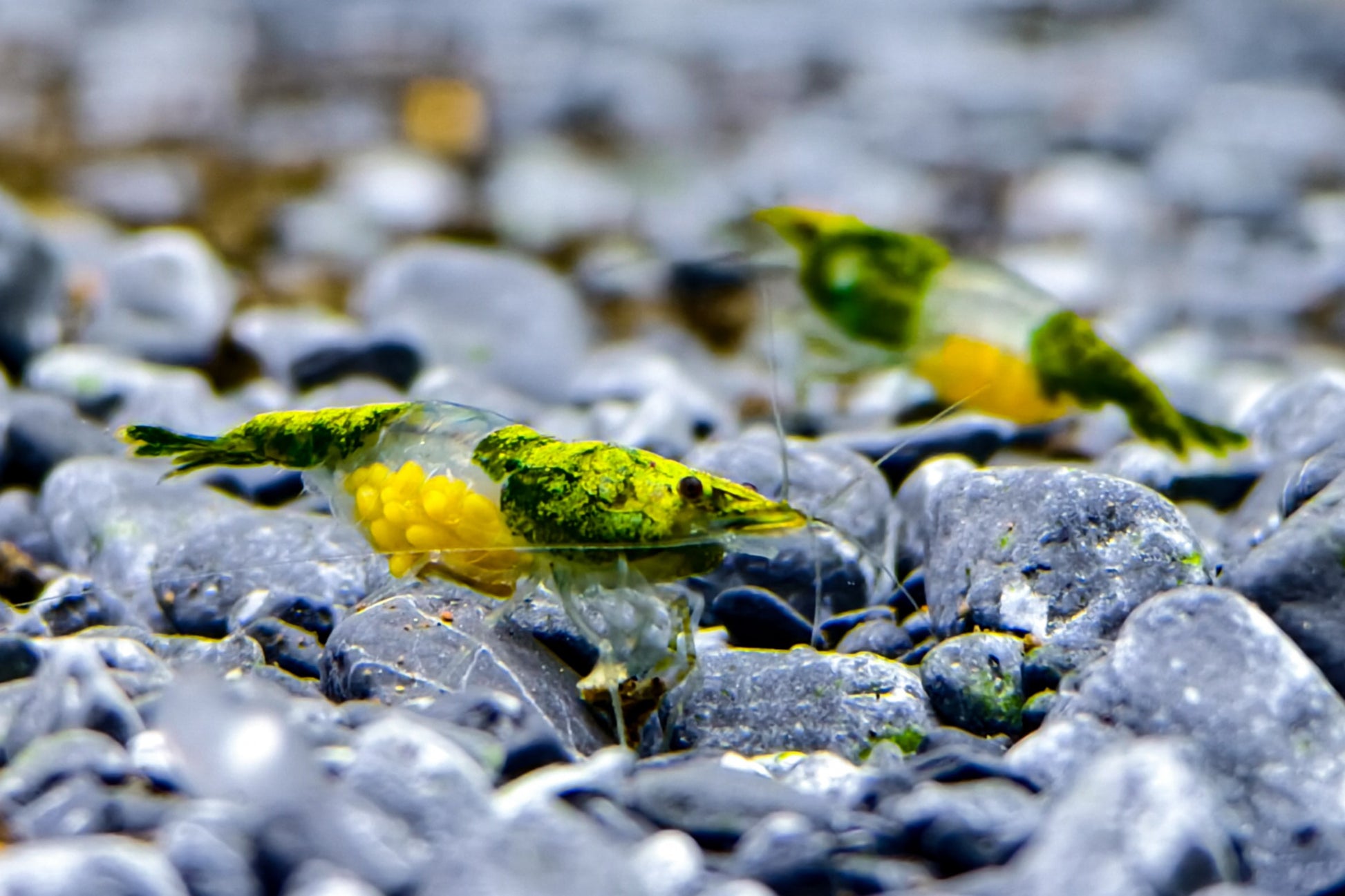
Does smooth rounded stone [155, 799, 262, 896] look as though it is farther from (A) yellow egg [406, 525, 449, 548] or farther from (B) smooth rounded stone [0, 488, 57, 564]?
(B) smooth rounded stone [0, 488, 57, 564]

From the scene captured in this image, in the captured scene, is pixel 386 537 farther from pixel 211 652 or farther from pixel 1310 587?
pixel 1310 587

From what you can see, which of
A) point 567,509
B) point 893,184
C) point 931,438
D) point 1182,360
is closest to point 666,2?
point 893,184

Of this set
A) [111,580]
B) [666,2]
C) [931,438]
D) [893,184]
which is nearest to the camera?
[111,580]

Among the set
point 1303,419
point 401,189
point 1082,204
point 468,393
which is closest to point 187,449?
point 468,393

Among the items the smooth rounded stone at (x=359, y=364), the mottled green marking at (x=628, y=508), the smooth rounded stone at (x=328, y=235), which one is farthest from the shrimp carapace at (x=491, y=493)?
the smooth rounded stone at (x=328, y=235)

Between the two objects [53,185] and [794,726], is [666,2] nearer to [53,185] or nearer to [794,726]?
[53,185]

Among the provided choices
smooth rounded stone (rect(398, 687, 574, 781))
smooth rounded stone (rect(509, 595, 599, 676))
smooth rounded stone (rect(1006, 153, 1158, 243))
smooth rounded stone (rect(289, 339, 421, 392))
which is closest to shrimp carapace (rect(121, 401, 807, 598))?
smooth rounded stone (rect(509, 595, 599, 676))

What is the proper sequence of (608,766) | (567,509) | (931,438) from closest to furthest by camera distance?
1. (608,766)
2. (567,509)
3. (931,438)
